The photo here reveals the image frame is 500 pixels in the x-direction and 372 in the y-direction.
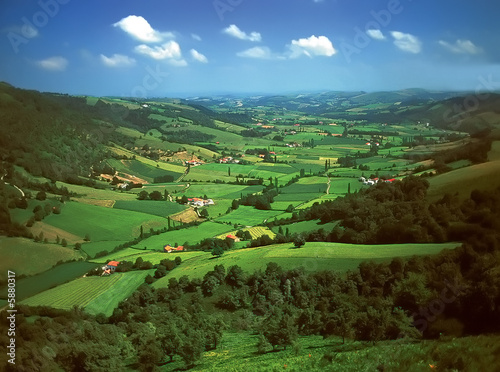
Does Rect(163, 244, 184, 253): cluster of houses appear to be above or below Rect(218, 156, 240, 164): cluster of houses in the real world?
below

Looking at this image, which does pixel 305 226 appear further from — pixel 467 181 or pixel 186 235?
pixel 467 181

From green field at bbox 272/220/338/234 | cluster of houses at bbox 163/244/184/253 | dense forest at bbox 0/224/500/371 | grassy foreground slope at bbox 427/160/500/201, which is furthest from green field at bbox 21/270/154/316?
grassy foreground slope at bbox 427/160/500/201

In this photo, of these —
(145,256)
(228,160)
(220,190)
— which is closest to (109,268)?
(145,256)

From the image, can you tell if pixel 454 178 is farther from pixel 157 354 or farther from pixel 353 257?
pixel 157 354

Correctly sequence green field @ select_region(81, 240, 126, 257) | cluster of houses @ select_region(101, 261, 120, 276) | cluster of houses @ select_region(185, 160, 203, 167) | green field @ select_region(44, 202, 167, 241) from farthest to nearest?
1. cluster of houses @ select_region(185, 160, 203, 167)
2. green field @ select_region(44, 202, 167, 241)
3. green field @ select_region(81, 240, 126, 257)
4. cluster of houses @ select_region(101, 261, 120, 276)

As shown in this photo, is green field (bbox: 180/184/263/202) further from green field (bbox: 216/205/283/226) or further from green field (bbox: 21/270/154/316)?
green field (bbox: 21/270/154/316)
